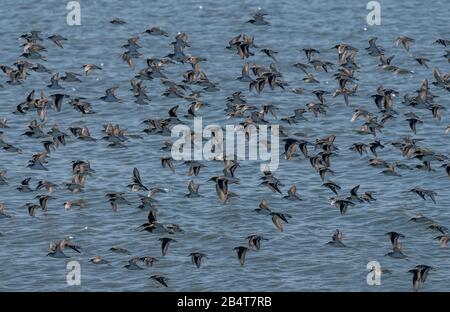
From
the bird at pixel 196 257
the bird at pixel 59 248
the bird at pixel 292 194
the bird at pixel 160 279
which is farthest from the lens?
the bird at pixel 292 194

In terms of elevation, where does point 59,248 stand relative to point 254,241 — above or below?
below

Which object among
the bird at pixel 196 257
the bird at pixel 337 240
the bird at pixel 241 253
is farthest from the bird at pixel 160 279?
the bird at pixel 337 240

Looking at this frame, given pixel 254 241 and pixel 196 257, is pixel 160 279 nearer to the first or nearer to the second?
pixel 196 257

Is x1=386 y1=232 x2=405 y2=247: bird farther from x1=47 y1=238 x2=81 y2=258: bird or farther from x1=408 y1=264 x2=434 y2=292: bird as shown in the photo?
x1=47 y1=238 x2=81 y2=258: bird

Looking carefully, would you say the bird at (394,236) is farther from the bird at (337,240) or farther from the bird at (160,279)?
the bird at (160,279)

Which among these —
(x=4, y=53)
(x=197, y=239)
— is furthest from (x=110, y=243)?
(x=4, y=53)

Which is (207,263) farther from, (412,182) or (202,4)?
(202,4)

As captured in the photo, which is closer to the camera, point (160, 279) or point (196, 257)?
point (160, 279)

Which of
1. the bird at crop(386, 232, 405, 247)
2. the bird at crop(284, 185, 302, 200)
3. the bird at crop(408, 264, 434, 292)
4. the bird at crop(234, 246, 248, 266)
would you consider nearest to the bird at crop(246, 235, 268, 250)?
the bird at crop(234, 246, 248, 266)

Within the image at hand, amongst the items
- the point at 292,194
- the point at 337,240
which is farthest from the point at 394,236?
the point at 292,194
